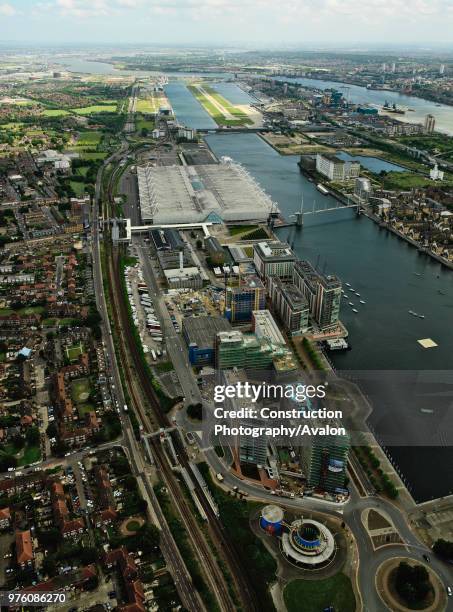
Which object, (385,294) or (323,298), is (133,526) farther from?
(385,294)

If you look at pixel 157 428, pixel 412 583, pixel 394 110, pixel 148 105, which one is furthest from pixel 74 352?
pixel 394 110

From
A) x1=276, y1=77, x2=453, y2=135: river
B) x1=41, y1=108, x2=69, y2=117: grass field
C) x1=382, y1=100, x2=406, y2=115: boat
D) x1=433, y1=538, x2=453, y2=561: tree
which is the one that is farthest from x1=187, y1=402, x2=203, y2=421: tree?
x1=382, y1=100, x2=406, y2=115: boat

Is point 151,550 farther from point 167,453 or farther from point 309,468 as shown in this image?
point 309,468

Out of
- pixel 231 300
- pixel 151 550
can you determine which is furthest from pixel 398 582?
pixel 231 300

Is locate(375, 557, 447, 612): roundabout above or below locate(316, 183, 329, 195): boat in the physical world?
below

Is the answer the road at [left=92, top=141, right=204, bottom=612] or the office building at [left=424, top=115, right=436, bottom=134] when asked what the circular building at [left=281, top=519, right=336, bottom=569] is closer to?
the road at [left=92, top=141, right=204, bottom=612]

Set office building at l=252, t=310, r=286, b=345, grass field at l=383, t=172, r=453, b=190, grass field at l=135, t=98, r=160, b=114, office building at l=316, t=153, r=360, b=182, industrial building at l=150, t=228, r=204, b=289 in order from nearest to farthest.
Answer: office building at l=252, t=310, r=286, b=345, industrial building at l=150, t=228, r=204, b=289, grass field at l=383, t=172, r=453, b=190, office building at l=316, t=153, r=360, b=182, grass field at l=135, t=98, r=160, b=114

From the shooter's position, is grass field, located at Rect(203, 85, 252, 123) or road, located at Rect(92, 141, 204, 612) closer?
road, located at Rect(92, 141, 204, 612)
